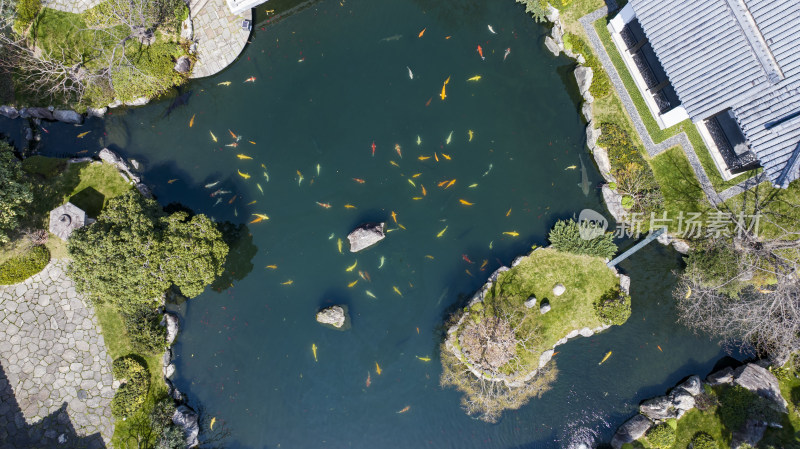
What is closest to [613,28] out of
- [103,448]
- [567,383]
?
[567,383]

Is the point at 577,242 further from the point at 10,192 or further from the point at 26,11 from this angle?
the point at 26,11

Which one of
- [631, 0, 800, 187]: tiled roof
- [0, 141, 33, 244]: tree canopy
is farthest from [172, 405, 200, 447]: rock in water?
[631, 0, 800, 187]: tiled roof

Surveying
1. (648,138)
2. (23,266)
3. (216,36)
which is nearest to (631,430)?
(648,138)

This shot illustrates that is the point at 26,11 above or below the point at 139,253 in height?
above

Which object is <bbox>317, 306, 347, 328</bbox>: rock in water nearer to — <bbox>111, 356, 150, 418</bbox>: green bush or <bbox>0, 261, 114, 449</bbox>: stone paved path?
<bbox>111, 356, 150, 418</bbox>: green bush

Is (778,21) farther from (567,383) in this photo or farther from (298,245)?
(298,245)

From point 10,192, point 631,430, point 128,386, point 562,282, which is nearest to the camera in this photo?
point 10,192

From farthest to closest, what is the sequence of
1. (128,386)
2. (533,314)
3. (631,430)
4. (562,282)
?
(562,282), (533,314), (631,430), (128,386)
